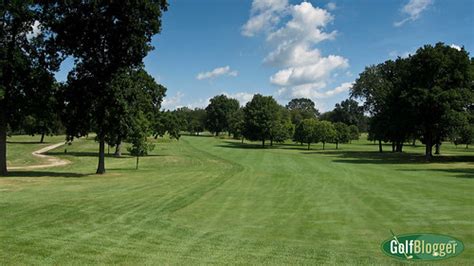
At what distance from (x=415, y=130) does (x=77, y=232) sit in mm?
55495

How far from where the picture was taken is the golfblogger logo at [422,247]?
31.9 ft

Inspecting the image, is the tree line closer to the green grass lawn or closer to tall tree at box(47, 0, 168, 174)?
tall tree at box(47, 0, 168, 174)

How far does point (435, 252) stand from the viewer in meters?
9.99

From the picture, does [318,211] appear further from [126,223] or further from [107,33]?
[107,33]

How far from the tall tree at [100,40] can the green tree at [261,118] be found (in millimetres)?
62518

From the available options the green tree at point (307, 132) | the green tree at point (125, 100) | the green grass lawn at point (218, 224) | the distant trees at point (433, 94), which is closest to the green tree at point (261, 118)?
the green tree at point (307, 132)

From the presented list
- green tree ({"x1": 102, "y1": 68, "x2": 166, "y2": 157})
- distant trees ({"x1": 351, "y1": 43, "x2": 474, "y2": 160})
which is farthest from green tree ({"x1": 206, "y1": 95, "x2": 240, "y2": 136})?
green tree ({"x1": 102, "y1": 68, "x2": 166, "y2": 157})

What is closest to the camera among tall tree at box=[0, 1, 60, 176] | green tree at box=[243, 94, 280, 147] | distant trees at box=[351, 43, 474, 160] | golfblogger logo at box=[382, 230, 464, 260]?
golfblogger logo at box=[382, 230, 464, 260]

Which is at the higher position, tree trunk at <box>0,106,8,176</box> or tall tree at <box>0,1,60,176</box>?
tall tree at <box>0,1,60,176</box>

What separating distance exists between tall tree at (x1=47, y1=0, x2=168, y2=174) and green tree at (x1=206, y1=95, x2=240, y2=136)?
12201 centimetres

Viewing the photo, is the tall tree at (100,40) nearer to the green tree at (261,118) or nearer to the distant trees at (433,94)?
the distant trees at (433,94)

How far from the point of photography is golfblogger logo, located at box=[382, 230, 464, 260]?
971cm

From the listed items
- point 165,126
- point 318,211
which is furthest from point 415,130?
point 318,211

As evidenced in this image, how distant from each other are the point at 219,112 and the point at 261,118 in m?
61.8
